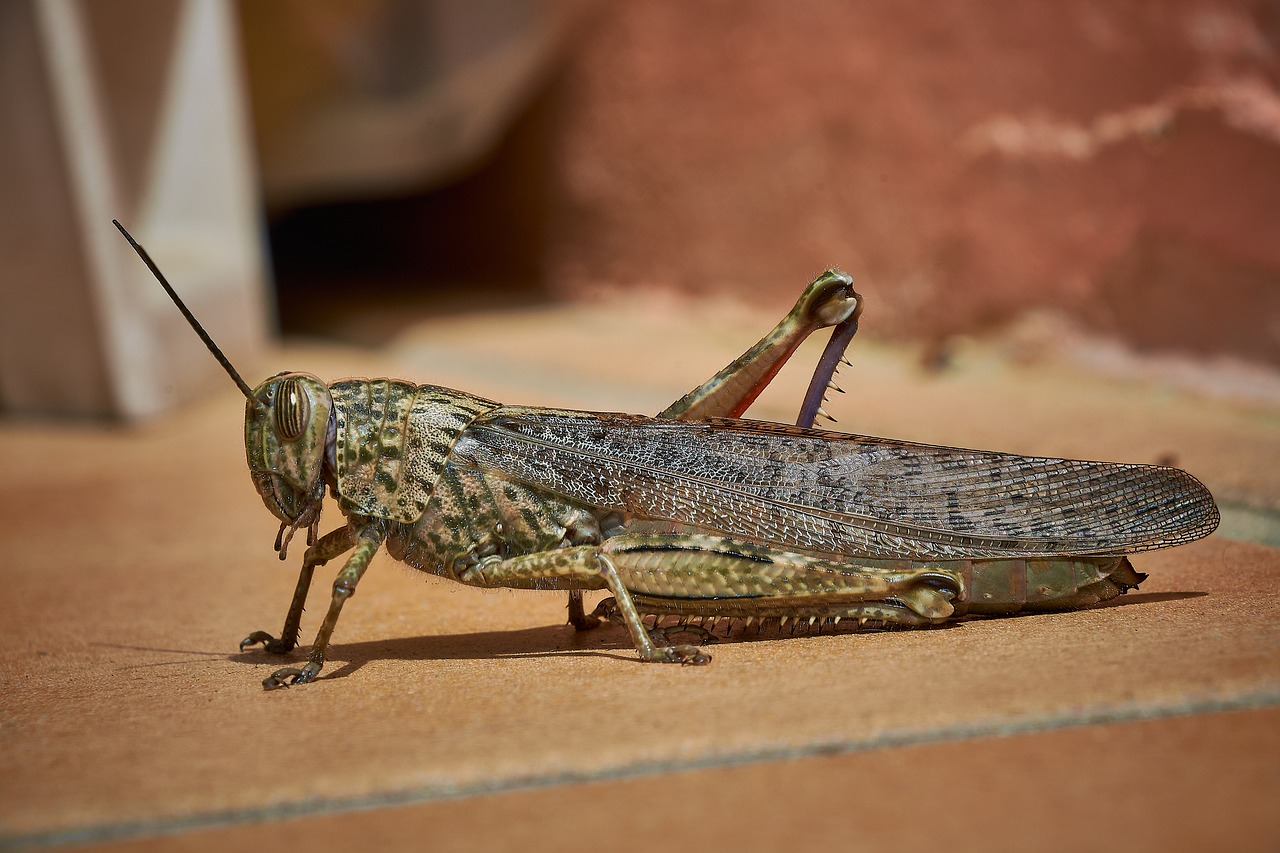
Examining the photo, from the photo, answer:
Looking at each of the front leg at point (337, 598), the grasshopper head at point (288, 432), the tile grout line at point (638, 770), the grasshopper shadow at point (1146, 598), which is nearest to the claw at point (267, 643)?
the front leg at point (337, 598)

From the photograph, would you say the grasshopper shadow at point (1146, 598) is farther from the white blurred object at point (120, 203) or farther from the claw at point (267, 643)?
the white blurred object at point (120, 203)

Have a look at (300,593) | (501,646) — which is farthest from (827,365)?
(300,593)

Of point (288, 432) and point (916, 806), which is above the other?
point (288, 432)

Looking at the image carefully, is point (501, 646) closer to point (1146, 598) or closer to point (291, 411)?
point (291, 411)

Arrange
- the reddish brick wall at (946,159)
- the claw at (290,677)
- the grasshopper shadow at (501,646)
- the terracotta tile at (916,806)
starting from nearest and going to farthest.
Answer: the terracotta tile at (916,806), the claw at (290,677), the grasshopper shadow at (501,646), the reddish brick wall at (946,159)

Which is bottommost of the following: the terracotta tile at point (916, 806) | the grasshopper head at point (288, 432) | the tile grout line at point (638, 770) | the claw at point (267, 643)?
the terracotta tile at point (916, 806)

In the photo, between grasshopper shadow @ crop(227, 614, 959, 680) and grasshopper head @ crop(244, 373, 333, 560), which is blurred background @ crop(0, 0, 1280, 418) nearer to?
grasshopper shadow @ crop(227, 614, 959, 680)
